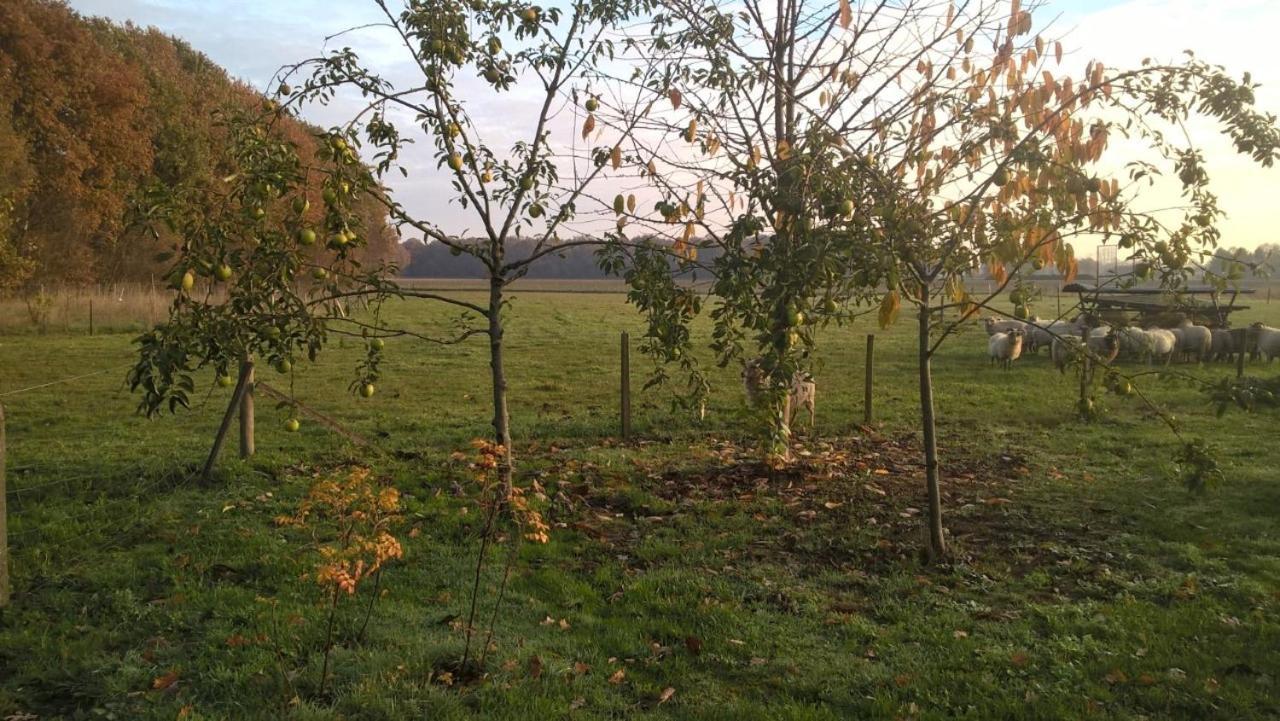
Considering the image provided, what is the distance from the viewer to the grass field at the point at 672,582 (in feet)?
15.0

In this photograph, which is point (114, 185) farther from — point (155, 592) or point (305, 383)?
point (155, 592)

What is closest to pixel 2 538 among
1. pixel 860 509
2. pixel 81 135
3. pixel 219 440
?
pixel 219 440

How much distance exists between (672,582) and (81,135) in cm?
3501

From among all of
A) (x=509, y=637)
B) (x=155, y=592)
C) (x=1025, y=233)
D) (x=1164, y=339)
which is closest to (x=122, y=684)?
(x=155, y=592)

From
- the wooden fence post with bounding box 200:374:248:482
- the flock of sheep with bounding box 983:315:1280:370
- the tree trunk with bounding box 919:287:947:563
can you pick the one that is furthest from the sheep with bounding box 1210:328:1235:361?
the wooden fence post with bounding box 200:374:248:482

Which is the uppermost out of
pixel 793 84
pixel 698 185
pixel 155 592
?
pixel 793 84

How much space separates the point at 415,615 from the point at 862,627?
3.05 metres

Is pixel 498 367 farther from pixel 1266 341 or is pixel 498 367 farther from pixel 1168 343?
pixel 1266 341

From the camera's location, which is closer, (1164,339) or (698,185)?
(698,185)

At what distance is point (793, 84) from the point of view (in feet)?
22.8

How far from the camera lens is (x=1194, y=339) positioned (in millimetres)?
21953

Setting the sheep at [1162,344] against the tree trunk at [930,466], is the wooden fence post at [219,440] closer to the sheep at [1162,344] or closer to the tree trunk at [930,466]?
the tree trunk at [930,466]

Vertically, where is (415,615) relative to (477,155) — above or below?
below

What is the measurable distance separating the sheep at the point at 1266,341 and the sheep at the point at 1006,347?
23.2 feet
